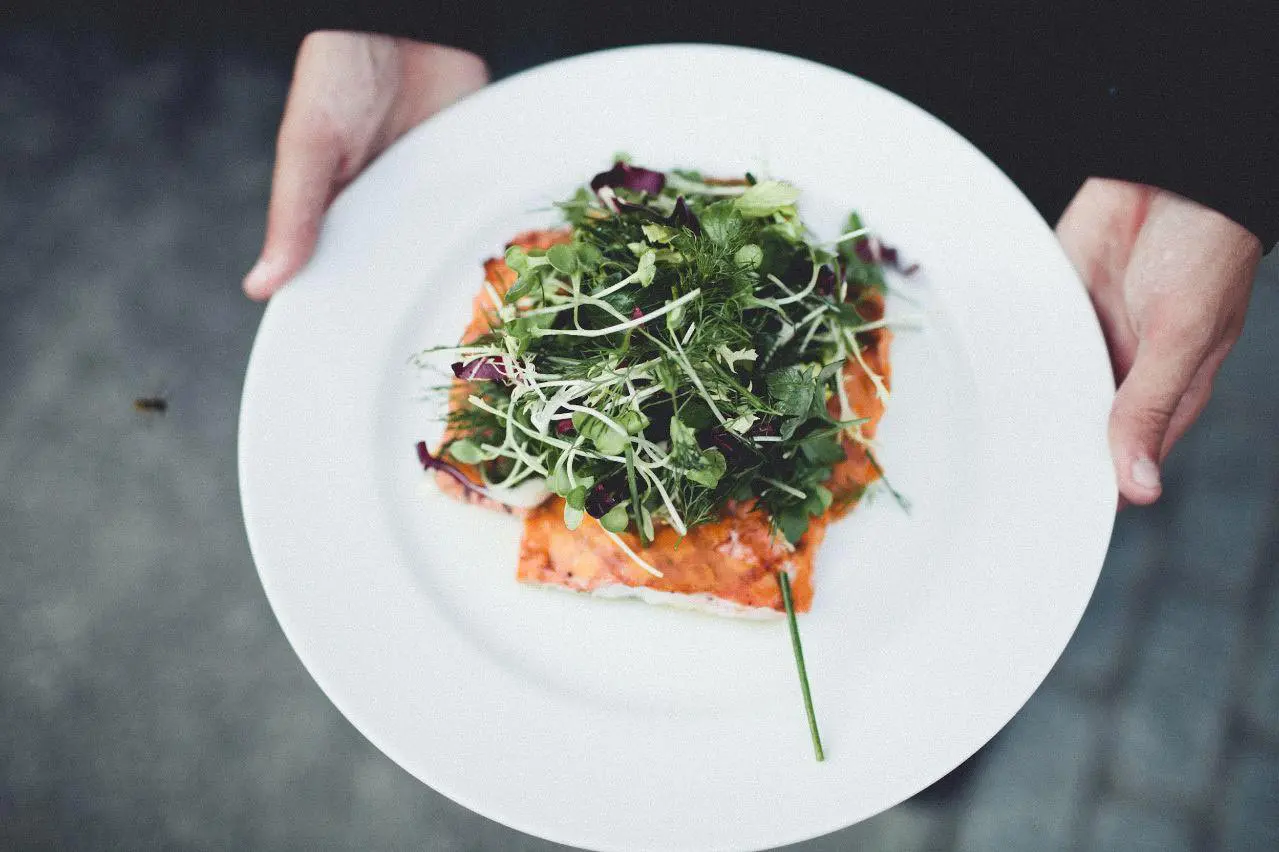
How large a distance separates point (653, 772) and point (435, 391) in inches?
46.9

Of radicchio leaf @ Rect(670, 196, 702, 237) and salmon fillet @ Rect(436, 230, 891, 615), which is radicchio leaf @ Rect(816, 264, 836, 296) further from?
radicchio leaf @ Rect(670, 196, 702, 237)

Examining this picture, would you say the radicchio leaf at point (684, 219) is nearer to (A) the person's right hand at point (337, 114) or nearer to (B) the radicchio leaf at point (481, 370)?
(B) the radicchio leaf at point (481, 370)

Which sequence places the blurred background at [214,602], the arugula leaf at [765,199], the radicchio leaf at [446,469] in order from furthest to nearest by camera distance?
the blurred background at [214,602] < the radicchio leaf at [446,469] < the arugula leaf at [765,199]

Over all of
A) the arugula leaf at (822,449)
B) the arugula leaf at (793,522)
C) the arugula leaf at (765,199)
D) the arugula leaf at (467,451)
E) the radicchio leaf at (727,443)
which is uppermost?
the arugula leaf at (765,199)

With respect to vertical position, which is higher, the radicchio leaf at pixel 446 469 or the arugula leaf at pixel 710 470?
the arugula leaf at pixel 710 470

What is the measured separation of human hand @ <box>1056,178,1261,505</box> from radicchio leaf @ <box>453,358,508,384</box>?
1524 mm

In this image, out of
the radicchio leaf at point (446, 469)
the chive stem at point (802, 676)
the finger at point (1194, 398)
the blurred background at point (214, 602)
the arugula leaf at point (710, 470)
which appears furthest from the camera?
the blurred background at point (214, 602)

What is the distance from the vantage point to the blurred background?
2783 millimetres

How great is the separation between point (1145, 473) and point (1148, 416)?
0.46ft

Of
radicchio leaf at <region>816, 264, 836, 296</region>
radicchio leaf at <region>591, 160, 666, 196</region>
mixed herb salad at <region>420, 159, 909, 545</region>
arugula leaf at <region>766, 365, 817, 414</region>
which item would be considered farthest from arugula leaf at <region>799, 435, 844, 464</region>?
radicchio leaf at <region>591, 160, 666, 196</region>

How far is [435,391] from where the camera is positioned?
8.50 ft

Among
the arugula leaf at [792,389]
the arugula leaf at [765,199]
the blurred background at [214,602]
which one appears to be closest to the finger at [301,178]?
the blurred background at [214,602]

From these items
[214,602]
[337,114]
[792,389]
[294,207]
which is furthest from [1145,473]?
[214,602]

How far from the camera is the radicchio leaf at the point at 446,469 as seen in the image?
2393 mm
